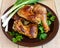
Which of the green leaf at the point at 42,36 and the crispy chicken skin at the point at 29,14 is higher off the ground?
the crispy chicken skin at the point at 29,14

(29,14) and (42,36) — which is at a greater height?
(29,14)

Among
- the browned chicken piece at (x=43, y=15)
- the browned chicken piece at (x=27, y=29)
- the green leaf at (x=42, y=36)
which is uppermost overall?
the browned chicken piece at (x=43, y=15)

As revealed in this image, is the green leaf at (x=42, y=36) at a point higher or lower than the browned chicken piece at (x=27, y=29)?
lower

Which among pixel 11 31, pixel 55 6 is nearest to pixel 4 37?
pixel 11 31

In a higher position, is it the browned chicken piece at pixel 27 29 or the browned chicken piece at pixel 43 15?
the browned chicken piece at pixel 43 15

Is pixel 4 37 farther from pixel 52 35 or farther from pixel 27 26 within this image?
pixel 52 35
